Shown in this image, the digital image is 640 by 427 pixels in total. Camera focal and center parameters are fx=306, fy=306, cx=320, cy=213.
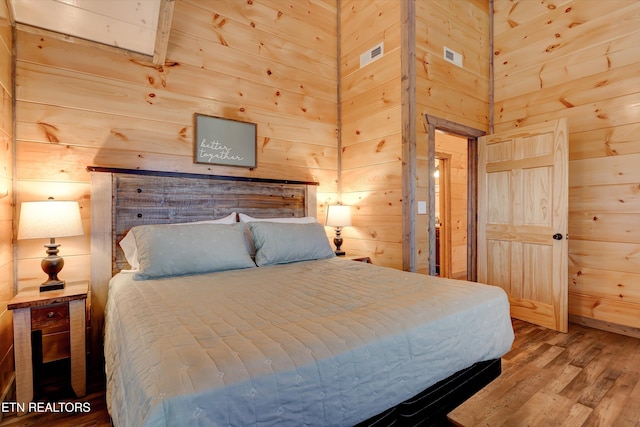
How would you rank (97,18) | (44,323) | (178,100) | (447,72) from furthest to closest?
(447,72) → (178,100) → (97,18) → (44,323)

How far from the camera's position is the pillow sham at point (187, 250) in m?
1.90

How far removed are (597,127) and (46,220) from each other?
14.0 ft

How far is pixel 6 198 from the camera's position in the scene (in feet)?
5.96

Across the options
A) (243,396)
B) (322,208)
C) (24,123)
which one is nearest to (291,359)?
(243,396)

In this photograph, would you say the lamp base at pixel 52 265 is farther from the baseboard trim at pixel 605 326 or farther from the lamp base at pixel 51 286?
the baseboard trim at pixel 605 326

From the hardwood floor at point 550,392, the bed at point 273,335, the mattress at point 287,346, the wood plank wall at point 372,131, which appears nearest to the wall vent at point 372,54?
the wood plank wall at point 372,131

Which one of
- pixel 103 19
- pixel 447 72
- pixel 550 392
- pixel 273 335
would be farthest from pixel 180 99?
pixel 550 392

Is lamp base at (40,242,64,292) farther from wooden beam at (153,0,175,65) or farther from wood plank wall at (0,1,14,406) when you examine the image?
wooden beam at (153,0,175,65)

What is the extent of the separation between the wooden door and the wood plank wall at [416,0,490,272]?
486 mm

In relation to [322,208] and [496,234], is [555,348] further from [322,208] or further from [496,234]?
[322,208]

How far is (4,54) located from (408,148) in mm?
2851

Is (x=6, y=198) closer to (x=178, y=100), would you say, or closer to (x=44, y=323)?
(x=44, y=323)

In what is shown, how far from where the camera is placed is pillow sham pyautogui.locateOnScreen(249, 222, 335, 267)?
7.67ft

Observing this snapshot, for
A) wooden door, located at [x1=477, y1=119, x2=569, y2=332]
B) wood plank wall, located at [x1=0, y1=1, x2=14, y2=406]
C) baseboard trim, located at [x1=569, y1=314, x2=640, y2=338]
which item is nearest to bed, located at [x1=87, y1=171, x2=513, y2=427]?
wood plank wall, located at [x1=0, y1=1, x2=14, y2=406]
